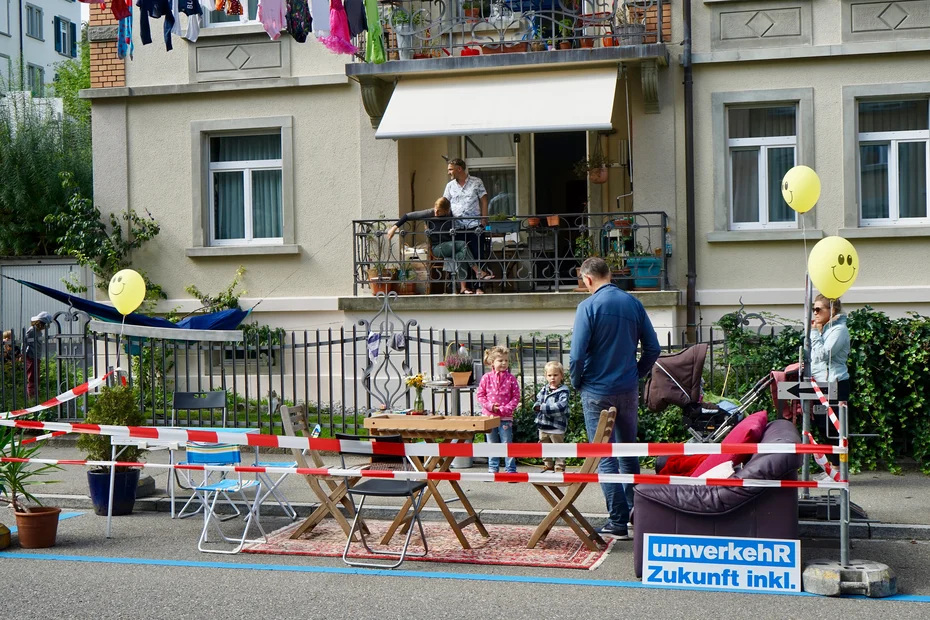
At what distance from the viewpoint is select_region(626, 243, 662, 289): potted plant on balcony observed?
1443 centimetres

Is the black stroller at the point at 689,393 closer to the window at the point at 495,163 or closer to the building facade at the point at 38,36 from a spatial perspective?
the window at the point at 495,163

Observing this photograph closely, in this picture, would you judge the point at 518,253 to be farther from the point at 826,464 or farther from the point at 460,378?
the point at 826,464

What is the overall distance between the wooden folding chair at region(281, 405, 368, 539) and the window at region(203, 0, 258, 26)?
30.8 ft

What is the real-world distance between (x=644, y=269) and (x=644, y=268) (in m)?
0.02

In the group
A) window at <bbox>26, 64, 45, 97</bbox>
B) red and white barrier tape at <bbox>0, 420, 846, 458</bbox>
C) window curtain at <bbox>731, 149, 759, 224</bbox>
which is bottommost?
red and white barrier tape at <bbox>0, 420, 846, 458</bbox>

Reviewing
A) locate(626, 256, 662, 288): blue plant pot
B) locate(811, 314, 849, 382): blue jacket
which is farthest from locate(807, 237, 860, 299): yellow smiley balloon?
locate(626, 256, 662, 288): blue plant pot

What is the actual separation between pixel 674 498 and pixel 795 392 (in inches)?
74.4

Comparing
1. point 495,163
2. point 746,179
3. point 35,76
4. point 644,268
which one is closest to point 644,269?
point 644,268

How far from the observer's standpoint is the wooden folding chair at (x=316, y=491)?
26.9 ft

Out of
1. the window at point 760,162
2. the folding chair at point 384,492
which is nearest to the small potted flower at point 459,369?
the folding chair at point 384,492

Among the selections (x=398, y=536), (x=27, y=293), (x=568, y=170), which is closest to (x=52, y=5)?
(x=27, y=293)

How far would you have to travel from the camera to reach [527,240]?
1514 centimetres

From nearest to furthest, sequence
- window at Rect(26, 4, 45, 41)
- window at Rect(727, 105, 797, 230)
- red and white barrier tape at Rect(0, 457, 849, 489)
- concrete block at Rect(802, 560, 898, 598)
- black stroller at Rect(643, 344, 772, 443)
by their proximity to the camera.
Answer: concrete block at Rect(802, 560, 898, 598) < red and white barrier tape at Rect(0, 457, 849, 489) < black stroller at Rect(643, 344, 772, 443) < window at Rect(727, 105, 797, 230) < window at Rect(26, 4, 45, 41)

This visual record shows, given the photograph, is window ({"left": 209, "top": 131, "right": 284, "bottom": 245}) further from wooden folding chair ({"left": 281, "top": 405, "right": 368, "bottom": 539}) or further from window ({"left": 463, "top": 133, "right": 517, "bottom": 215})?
wooden folding chair ({"left": 281, "top": 405, "right": 368, "bottom": 539})
